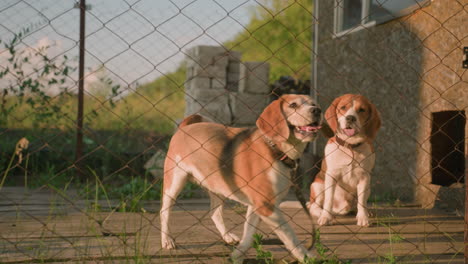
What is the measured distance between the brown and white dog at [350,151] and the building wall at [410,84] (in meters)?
0.40

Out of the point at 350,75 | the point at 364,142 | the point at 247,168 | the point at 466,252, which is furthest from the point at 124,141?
the point at 466,252

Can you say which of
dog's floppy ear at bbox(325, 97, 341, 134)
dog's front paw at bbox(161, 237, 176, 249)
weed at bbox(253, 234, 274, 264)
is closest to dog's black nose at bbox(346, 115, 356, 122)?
dog's floppy ear at bbox(325, 97, 341, 134)

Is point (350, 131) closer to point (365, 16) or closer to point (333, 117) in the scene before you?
point (333, 117)

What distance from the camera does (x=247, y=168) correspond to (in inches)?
103

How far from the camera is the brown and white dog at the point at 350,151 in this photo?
3.52 meters

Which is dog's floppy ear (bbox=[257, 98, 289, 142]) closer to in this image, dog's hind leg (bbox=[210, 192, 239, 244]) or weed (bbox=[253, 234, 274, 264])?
weed (bbox=[253, 234, 274, 264])

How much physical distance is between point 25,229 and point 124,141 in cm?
386

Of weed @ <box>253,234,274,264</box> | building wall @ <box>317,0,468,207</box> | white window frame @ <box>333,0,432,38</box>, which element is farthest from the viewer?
white window frame @ <box>333,0,432,38</box>

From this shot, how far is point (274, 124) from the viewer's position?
261 centimetres

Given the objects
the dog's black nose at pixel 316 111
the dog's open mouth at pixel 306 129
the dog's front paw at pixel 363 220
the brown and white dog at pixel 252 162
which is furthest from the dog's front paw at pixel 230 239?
the dog's front paw at pixel 363 220

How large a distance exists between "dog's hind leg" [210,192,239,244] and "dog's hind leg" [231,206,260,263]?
1.38 ft

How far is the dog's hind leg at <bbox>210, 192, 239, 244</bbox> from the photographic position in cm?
299

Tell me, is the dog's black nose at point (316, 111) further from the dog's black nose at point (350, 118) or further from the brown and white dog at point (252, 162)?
the dog's black nose at point (350, 118)

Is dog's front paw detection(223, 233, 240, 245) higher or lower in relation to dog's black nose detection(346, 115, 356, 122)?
lower
